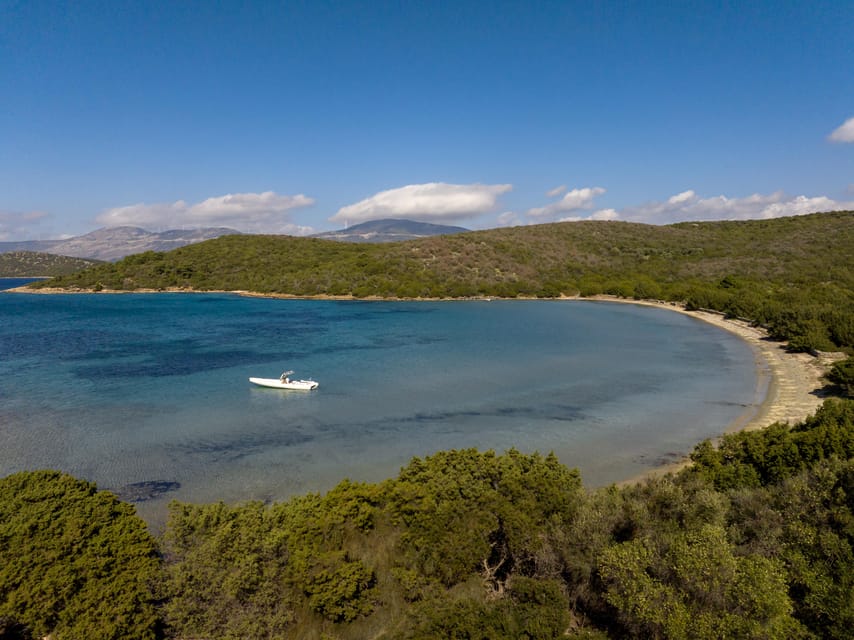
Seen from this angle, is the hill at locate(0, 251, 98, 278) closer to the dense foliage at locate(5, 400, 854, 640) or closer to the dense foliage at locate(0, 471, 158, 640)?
the dense foliage at locate(0, 471, 158, 640)

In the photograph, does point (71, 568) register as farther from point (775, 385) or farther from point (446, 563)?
point (775, 385)

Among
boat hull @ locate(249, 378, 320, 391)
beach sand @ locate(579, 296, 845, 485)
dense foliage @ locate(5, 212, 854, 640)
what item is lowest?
beach sand @ locate(579, 296, 845, 485)

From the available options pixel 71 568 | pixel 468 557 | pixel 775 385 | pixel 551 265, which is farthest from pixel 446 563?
pixel 551 265

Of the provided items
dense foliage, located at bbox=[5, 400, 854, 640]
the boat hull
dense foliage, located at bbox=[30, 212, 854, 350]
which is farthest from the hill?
dense foliage, located at bbox=[5, 400, 854, 640]

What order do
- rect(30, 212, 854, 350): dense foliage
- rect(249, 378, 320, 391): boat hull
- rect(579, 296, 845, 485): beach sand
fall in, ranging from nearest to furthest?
rect(579, 296, 845, 485): beach sand < rect(249, 378, 320, 391): boat hull < rect(30, 212, 854, 350): dense foliage

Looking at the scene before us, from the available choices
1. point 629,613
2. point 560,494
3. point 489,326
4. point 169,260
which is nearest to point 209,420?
point 560,494

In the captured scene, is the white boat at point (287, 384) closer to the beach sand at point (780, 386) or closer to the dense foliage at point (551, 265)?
the beach sand at point (780, 386)
